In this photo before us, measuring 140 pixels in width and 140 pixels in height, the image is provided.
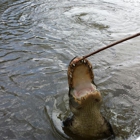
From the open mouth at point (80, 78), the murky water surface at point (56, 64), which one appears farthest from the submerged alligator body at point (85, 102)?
the murky water surface at point (56, 64)

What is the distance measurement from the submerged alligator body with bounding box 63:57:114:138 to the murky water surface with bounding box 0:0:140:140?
241 mm

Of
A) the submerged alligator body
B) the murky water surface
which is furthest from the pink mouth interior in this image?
the murky water surface

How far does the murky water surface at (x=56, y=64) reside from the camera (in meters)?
2.88

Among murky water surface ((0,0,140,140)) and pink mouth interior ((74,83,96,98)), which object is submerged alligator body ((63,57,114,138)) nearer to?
pink mouth interior ((74,83,96,98))

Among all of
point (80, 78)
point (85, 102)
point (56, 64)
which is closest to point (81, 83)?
point (80, 78)

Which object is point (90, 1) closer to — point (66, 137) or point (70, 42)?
point (70, 42)

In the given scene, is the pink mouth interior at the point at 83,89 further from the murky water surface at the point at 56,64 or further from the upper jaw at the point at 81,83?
the murky water surface at the point at 56,64

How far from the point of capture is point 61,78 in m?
3.81

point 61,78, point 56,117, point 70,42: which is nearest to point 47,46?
point 70,42

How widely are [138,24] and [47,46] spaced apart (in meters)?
2.49

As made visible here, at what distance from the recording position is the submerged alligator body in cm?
219

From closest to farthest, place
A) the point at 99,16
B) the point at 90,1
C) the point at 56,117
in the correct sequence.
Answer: the point at 56,117 < the point at 99,16 < the point at 90,1

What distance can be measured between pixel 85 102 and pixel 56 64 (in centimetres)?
208

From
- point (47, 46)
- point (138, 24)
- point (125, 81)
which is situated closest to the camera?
point (125, 81)
